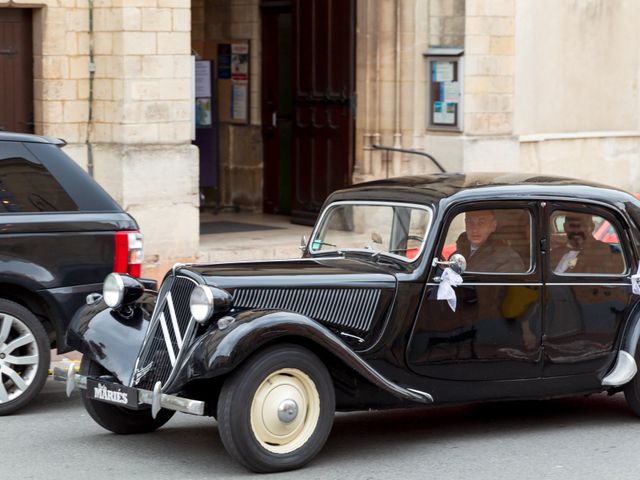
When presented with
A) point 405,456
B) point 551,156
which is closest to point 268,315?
point 405,456

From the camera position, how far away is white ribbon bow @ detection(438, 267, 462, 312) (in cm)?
739

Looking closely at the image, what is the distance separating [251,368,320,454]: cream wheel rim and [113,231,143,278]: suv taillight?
2172 millimetres

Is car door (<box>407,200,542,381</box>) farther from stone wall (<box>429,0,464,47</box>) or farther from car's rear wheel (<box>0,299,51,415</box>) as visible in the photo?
stone wall (<box>429,0,464,47</box>)

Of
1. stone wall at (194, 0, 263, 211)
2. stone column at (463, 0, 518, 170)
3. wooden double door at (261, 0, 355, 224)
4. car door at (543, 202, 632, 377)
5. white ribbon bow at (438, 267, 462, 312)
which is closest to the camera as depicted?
white ribbon bow at (438, 267, 462, 312)

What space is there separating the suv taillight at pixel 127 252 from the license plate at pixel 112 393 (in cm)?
147

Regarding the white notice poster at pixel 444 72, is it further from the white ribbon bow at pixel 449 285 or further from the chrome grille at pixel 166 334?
the chrome grille at pixel 166 334

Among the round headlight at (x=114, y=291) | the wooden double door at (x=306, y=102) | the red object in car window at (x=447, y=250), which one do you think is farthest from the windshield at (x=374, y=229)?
the wooden double door at (x=306, y=102)

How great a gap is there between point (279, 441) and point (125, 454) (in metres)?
0.99

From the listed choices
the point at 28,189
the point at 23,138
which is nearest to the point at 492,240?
the point at 28,189

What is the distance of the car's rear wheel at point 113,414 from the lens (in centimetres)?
761

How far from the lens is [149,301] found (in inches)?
303

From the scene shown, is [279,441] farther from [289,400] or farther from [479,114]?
[479,114]

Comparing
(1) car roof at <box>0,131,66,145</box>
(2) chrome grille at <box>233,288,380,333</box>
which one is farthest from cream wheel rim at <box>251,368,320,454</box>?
(1) car roof at <box>0,131,66,145</box>

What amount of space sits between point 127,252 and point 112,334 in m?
1.24
